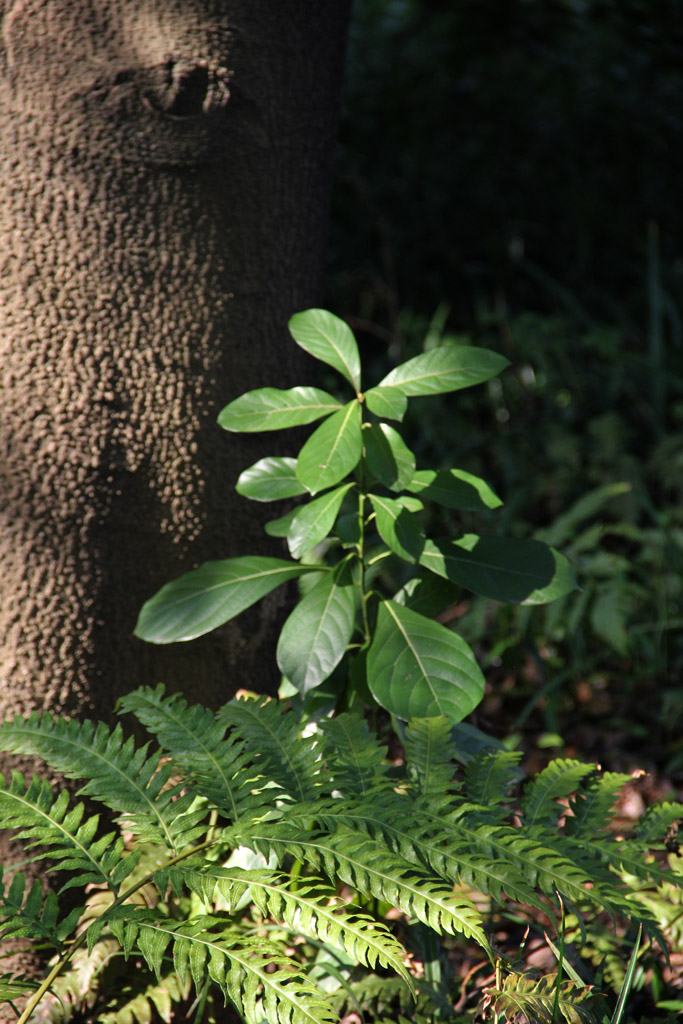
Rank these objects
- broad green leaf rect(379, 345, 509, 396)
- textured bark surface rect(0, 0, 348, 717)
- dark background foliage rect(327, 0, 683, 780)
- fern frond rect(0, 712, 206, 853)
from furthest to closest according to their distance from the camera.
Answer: dark background foliage rect(327, 0, 683, 780) → textured bark surface rect(0, 0, 348, 717) → broad green leaf rect(379, 345, 509, 396) → fern frond rect(0, 712, 206, 853)

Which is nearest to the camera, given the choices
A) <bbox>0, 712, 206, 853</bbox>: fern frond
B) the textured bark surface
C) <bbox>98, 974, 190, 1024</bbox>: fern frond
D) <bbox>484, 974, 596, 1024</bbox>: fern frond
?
<bbox>484, 974, 596, 1024</bbox>: fern frond

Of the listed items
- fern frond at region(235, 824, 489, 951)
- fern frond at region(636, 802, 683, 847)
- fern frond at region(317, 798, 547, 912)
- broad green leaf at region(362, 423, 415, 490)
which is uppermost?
broad green leaf at region(362, 423, 415, 490)

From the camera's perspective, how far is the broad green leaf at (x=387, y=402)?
4.81ft

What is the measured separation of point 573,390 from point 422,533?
2.86 m

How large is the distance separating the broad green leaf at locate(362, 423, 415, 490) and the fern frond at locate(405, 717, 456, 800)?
419 mm

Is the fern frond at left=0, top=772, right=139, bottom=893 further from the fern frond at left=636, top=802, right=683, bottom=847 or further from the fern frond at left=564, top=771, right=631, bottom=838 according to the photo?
the fern frond at left=636, top=802, right=683, bottom=847

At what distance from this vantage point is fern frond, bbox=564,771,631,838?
4.85 feet

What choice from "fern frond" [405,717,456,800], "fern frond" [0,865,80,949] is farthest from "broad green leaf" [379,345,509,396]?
"fern frond" [0,865,80,949]

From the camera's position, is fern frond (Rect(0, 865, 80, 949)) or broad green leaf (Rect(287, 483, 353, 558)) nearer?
fern frond (Rect(0, 865, 80, 949))

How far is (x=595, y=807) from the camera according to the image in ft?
4.90

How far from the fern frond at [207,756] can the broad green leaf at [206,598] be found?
0.14 meters

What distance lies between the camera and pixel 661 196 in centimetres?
530

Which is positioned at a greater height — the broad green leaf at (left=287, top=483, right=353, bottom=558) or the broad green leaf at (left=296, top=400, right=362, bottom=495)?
the broad green leaf at (left=296, top=400, right=362, bottom=495)

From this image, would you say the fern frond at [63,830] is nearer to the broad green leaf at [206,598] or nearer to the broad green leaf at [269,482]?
the broad green leaf at [206,598]
